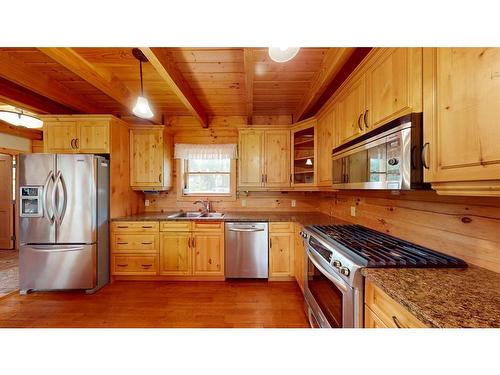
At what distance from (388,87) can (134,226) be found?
312 centimetres

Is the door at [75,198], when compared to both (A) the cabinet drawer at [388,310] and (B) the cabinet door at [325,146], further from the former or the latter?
(A) the cabinet drawer at [388,310]

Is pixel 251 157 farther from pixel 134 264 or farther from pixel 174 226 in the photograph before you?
pixel 134 264

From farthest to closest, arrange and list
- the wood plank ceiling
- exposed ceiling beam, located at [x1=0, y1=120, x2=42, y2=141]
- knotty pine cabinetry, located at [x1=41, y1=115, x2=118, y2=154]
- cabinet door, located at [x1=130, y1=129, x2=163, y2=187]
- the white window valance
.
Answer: exposed ceiling beam, located at [x1=0, y1=120, x2=42, y2=141], the white window valance, cabinet door, located at [x1=130, y1=129, x2=163, y2=187], knotty pine cabinetry, located at [x1=41, y1=115, x2=118, y2=154], the wood plank ceiling

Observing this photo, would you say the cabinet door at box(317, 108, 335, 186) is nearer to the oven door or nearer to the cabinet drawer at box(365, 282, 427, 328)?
the oven door

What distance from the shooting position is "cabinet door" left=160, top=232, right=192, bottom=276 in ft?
9.16

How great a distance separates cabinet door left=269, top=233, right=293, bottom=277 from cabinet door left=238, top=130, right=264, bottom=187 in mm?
897

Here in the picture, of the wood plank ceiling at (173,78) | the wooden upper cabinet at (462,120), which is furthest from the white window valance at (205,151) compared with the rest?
the wooden upper cabinet at (462,120)

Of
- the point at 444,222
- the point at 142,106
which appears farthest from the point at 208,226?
the point at 444,222

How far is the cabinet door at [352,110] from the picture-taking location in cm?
162

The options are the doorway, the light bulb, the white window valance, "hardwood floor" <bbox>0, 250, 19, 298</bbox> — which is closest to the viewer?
the light bulb

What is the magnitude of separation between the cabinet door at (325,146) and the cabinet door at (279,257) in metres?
0.91

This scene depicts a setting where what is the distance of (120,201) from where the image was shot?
294 cm

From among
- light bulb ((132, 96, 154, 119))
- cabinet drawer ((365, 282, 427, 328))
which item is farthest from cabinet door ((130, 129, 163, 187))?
cabinet drawer ((365, 282, 427, 328))
